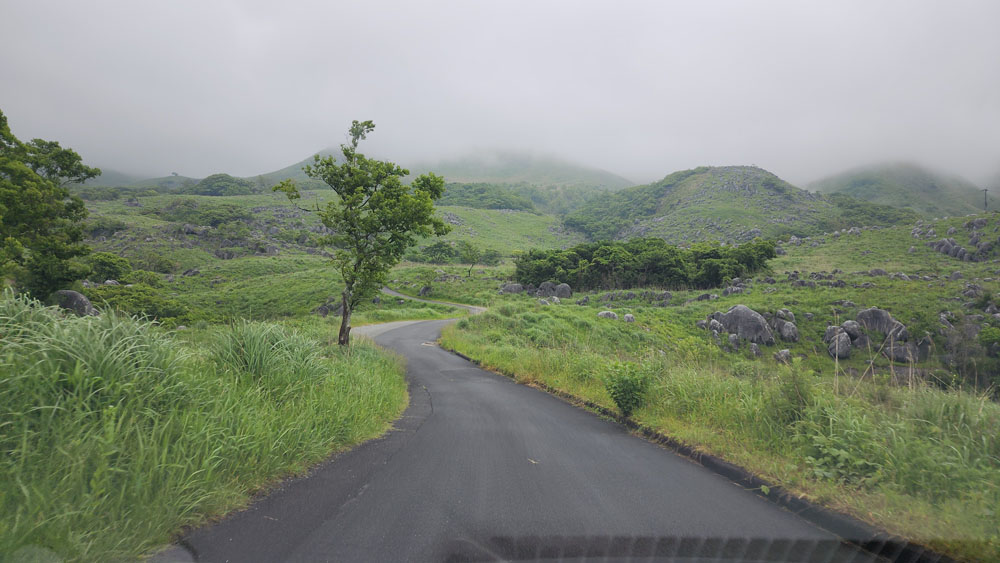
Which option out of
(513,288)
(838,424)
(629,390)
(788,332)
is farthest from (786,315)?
(838,424)

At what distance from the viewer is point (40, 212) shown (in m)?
20.9

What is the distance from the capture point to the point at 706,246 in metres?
56.6

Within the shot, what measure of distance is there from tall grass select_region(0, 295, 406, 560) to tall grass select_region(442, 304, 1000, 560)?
5210 millimetres

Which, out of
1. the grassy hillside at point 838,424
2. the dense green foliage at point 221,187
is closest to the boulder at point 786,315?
the grassy hillside at point 838,424

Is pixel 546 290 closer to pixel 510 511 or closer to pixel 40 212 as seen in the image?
pixel 40 212

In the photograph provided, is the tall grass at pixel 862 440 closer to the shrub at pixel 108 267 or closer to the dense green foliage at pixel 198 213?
the shrub at pixel 108 267

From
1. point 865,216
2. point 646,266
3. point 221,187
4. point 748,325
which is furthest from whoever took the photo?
point 221,187

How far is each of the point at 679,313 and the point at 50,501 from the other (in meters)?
37.7

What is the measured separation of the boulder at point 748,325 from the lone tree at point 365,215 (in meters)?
26.1

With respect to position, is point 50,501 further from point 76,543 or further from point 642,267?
point 642,267

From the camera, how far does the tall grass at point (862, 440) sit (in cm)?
337

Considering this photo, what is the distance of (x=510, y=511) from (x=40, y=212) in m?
29.4

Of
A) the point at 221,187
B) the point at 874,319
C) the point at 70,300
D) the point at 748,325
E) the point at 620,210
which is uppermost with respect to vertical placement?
the point at 221,187

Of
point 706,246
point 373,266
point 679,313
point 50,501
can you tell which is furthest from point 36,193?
point 706,246
